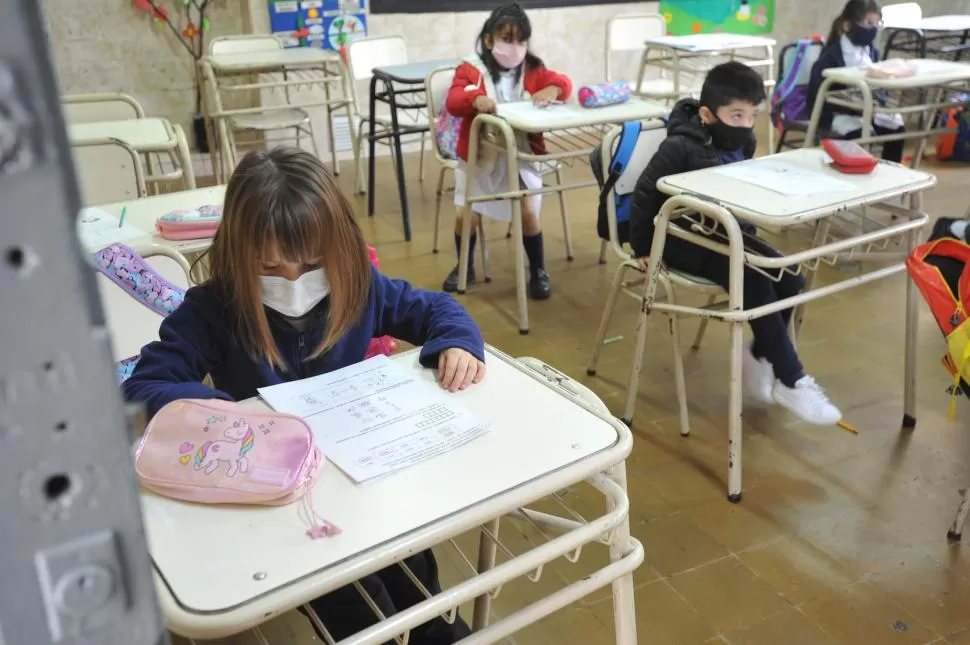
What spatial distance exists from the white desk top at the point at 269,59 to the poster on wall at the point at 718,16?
2749mm

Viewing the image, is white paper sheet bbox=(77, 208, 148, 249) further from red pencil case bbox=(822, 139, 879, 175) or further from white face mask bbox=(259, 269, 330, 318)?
red pencil case bbox=(822, 139, 879, 175)

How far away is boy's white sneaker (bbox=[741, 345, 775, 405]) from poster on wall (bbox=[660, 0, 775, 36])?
4236mm

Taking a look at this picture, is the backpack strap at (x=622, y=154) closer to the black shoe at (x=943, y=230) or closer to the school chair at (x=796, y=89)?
the black shoe at (x=943, y=230)

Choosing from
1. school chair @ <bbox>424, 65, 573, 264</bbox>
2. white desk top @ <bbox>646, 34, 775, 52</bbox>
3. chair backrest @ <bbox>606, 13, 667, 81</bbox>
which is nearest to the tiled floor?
school chair @ <bbox>424, 65, 573, 264</bbox>

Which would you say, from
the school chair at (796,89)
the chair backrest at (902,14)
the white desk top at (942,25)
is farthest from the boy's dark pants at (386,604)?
the chair backrest at (902,14)

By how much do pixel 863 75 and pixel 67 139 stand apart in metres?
3.99

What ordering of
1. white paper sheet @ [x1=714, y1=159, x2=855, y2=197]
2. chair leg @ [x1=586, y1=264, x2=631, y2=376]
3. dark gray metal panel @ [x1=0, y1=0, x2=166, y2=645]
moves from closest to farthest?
dark gray metal panel @ [x1=0, y1=0, x2=166, y2=645] < white paper sheet @ [x1=714, y1=159, x2=855, y2=197] < chair leg @ [x1=586, y1=264, x2=631, y2=376]

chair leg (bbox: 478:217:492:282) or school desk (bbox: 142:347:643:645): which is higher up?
school desk (bbox: 142:347:643:645)

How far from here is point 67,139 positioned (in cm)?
27

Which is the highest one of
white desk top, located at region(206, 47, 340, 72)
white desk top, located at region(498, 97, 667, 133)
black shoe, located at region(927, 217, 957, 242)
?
white desk top, located at region(206, 47, 340, 72)

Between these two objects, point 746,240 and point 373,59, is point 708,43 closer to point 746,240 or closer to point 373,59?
point 373,59

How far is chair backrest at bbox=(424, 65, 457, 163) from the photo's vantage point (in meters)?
3.46

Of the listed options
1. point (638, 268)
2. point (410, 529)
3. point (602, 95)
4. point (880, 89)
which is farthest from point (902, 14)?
point (410, 529)

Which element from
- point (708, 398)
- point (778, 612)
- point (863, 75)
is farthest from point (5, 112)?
point (863, 75)
